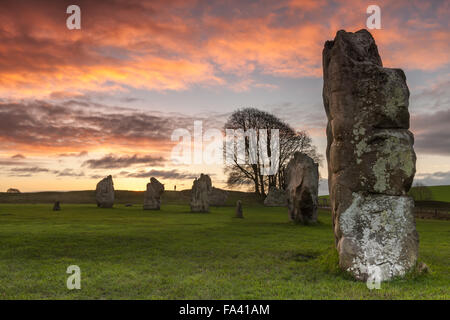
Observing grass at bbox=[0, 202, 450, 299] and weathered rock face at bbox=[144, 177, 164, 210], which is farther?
weathered rock face at bbox=[144, 177, 164, 210]

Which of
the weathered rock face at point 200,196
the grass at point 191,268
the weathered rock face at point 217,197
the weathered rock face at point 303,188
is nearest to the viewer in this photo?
the grass at point 191,268

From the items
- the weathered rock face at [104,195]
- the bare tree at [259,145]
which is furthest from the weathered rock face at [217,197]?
the weathered rock face at [104,195]

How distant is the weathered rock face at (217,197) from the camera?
43156mm

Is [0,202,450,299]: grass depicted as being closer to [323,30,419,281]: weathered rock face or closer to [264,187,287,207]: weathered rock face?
[323,30,419,281]: weathered rock face

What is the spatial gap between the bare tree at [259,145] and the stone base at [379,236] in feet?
120

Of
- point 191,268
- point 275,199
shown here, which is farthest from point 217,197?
point 191,268

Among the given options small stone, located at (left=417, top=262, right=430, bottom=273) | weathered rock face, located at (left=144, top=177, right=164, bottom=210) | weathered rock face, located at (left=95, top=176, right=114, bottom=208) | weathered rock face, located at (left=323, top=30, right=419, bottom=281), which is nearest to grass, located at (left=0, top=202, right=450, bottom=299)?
small stone, located at (left=417, top=262, right=430, bottom=273)

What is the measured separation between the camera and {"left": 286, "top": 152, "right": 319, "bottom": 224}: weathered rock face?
20.4 m

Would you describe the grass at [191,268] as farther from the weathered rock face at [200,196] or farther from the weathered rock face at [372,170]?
the weathered rock face at [200,196]

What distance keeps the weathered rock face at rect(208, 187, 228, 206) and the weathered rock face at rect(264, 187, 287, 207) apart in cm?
493
